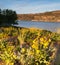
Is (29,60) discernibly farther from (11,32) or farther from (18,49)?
(11,32)

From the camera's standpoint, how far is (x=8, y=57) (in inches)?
453

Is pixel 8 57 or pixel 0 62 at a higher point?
pixel 8 57

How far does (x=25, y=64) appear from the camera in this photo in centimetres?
1128

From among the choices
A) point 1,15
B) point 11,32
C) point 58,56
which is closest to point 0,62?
point 58,56

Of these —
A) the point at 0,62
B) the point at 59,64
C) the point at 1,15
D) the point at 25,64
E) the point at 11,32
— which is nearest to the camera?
the point at 25,64

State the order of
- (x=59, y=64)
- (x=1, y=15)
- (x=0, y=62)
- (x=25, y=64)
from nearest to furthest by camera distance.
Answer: (x=25, y=64) → (x=59, y=64) → (x=0, y=62) → (x=1, y=15)

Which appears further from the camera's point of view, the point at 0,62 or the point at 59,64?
the point at 0,62

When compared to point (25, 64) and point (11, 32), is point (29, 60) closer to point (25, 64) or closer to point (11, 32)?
point (25, 64)

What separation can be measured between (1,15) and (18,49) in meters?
32.1

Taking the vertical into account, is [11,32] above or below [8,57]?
below

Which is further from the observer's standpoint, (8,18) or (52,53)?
(8,18)

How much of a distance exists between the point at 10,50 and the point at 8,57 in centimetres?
42

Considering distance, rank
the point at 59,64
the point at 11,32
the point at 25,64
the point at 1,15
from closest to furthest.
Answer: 1. the point at 25,64
2. the point at 59,64
3. the point at 11,32
4. the point at 1,15

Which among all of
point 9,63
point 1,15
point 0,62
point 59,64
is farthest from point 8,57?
point 1,15
